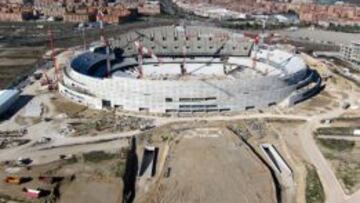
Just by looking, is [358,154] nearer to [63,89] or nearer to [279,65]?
[279,65]

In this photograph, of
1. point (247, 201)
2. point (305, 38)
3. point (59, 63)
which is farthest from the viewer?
point (305, 38)

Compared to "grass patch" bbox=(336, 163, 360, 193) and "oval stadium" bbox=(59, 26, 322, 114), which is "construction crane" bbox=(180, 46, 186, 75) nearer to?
"oval stadium" bbox=(59, 26, 322, 114)

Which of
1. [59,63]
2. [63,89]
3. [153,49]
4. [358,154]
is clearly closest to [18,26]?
[59,63]

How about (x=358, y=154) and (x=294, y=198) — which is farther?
(x=358, y=154)

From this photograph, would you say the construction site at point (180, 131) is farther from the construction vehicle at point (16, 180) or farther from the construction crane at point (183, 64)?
the construction crane at point (183, 64)

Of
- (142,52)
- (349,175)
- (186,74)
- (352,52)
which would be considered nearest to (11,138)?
(186,74)

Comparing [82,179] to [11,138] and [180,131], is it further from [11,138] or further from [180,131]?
[180,131]

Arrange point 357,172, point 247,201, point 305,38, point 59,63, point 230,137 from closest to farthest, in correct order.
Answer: point 247,201, point 357,172, point 230,137, point 59,63, point 305,38

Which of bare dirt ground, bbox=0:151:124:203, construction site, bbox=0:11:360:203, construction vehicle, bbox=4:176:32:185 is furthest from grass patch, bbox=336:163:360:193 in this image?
construction vehicle, bbox=4:176:32:185
